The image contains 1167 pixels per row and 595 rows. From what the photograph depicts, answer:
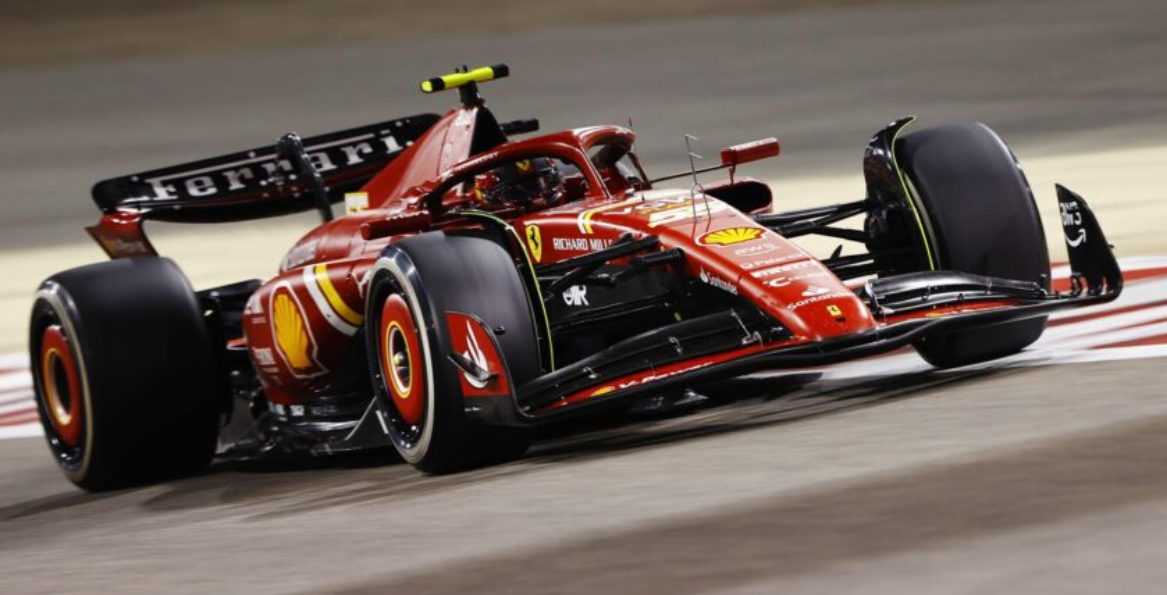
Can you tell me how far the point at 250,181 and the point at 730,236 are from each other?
3.69 m

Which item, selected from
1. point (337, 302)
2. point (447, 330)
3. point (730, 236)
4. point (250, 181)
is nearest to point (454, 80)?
point (337, 302)

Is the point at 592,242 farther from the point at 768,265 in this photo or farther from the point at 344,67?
the point at 344,67

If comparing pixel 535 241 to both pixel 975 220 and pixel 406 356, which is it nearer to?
pixel 406 356

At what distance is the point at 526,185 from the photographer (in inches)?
364

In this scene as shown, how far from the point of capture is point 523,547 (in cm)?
595

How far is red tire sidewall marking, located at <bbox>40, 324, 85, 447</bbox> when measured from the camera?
366 inches

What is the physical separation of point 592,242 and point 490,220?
0.43 metres

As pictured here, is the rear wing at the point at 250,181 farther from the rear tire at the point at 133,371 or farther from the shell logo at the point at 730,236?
the shell logo at the point at 730,236

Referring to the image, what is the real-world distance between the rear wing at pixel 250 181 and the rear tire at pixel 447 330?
301 cm

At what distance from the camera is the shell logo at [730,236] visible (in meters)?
7.95

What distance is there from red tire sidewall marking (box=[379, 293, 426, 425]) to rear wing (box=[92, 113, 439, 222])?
111 inches

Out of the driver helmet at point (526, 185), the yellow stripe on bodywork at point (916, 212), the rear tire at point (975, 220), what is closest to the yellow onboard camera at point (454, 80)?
the driver helmet at point (526, 185)

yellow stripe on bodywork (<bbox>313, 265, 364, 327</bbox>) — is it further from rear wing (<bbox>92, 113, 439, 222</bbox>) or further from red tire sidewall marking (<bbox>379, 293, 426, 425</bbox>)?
rear wing (<bbox>92, 113, 439, 222</bbox>)

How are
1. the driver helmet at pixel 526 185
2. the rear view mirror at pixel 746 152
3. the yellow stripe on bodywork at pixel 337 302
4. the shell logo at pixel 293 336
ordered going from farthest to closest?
the driver helmet at pixel 526 185 → the shell logo at pixel 293 336 → the yellow stripe on bodywork at pixel 337 302 → the rear view mirror at pixel 746 152
